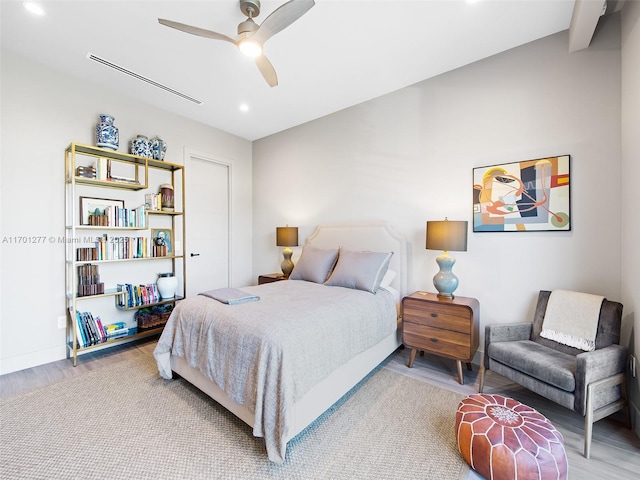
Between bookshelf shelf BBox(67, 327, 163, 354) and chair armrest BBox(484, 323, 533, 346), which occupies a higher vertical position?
chair armrest BBox(484, 323, 533, 346)

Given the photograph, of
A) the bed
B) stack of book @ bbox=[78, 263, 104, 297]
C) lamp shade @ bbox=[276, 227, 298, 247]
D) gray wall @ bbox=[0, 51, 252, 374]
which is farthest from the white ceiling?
stack of book @ bbox=[78, 263, 104, 297]

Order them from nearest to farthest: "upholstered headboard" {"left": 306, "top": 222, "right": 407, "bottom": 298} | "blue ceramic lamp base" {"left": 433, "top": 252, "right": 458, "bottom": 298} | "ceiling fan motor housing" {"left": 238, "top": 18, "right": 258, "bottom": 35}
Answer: "ceiling fan motor housing" {"left": 238, "top": 18, "right": 258, "bottom": 35} < "blue ceramic lamp base" {"left": 433, "top": 252, "right": 458, "bottom": 298} < "upholstered headboard" {"left": 306, "top": 222, "right": 407, "bottom": 298}

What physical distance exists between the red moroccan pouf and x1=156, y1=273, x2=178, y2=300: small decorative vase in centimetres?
335

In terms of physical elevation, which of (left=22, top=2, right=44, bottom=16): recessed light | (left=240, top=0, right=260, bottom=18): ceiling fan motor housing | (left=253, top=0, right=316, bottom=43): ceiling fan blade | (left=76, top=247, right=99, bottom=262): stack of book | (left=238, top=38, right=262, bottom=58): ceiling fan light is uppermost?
(left=22, top=2, right=44, bottom=16): recessed light

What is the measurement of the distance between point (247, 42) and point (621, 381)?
10.8 feet

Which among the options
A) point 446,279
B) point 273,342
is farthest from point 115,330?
point 446,279

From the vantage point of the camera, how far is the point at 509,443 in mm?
1355

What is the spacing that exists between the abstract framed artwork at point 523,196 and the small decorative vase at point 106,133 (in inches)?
152

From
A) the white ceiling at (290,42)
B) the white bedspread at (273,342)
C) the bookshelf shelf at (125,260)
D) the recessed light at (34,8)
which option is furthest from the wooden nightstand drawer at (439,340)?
the recessed light at (34,8)

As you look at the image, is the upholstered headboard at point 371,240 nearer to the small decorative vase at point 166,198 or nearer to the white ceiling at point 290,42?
the white ceiling at point 290,42

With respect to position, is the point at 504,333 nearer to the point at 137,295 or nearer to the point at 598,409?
the point at 598,409

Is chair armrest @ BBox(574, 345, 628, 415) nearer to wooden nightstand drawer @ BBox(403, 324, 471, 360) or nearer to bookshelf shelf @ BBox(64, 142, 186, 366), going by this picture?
wooden nightstand drawer @ BBox(403, 324, 471, 360)

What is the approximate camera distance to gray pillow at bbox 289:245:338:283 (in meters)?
3.12

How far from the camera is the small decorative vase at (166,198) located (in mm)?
3520
